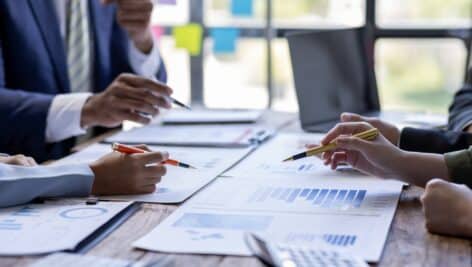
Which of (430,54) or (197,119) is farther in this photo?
(430,54)

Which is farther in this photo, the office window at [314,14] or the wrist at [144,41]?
the office window at [314,14]

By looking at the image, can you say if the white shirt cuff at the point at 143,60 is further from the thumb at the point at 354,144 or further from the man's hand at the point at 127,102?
the thumb at the point at 354,144

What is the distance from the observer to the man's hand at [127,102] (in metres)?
1.73

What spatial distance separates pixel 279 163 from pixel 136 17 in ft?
2.48

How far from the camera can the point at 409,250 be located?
1.01 meters

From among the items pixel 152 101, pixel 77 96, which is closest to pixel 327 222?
pixel 152 101

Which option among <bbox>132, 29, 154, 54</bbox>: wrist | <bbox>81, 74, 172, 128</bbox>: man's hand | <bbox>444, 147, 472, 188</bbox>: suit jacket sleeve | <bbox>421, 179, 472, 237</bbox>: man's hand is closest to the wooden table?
<bbox>421, 179, 472, 237</bbox>: man's hand

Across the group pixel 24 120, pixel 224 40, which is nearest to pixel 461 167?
pixel 24 120

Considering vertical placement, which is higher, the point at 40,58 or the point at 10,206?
the point at 40,58

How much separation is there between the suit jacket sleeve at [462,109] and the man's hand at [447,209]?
0.65 m

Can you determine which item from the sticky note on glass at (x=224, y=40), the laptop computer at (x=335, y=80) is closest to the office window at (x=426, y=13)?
the sticky note on glass at (x=224, y=40)

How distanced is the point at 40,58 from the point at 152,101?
424 mm

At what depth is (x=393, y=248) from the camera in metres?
1.02

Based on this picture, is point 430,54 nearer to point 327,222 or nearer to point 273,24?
point 273,24
